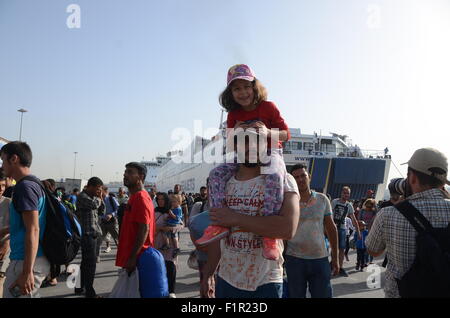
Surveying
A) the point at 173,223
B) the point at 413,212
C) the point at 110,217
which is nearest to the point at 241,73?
the point at 413,212

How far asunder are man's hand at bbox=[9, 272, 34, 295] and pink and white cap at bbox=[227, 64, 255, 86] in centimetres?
210

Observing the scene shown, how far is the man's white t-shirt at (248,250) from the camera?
1.89 m

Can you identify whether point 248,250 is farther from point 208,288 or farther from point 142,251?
point 142,251

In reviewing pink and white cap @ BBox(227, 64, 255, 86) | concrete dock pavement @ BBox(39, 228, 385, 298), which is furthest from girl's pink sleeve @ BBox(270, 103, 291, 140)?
concrete dock pavement @ BBox(39, 228, 385, 298)

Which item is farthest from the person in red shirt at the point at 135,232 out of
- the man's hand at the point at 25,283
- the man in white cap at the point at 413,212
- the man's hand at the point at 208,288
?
the man in white cap at the point at 413,212

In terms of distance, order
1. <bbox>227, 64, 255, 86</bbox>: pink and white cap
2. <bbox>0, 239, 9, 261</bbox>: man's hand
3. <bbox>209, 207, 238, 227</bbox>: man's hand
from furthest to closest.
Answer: <bbox>0, 239, 9, 261</bbox>: man's hand, <bbox>227, 64, 255, 86</bbox>: pink and white cap, <bbox>209, 207, 238, 227</bbox>: man's hand

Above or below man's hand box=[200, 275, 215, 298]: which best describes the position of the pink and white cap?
above

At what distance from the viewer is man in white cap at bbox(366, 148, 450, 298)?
206 centimetres

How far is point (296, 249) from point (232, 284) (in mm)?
1840

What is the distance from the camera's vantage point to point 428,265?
1.89m

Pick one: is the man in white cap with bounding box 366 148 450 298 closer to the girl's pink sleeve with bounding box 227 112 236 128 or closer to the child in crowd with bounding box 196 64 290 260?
the child in crowd with bounding box 196 64 290 260

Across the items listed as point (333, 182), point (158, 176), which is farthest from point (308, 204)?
point (158, 176)

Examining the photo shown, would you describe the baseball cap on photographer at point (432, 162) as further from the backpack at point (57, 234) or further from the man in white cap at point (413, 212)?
the backpack at point (57, 234)
